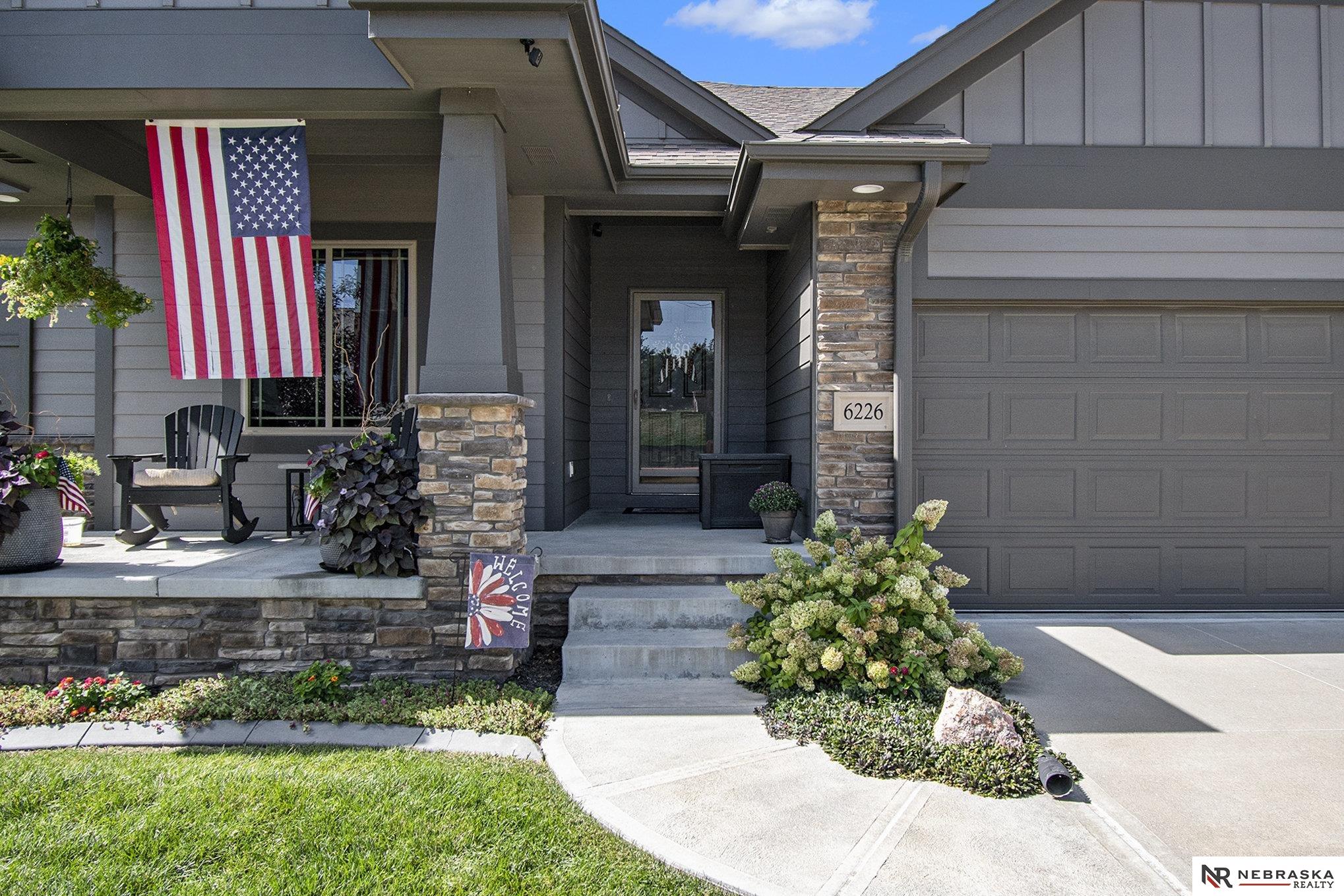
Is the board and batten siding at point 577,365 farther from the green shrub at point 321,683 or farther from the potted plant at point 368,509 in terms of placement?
the green shrub at point 321,683

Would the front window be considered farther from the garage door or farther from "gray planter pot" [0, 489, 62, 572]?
the garage door

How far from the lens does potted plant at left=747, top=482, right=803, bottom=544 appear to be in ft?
16.4

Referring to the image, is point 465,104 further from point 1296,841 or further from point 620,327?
point 1296,841

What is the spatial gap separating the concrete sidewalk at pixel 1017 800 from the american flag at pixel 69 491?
290 centimetres

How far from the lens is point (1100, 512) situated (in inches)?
203

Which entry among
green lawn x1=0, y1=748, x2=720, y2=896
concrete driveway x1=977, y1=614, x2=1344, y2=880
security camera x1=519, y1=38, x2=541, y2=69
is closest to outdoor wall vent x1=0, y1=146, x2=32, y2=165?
security camera x1=519, y1=38, x2=541, y2=69

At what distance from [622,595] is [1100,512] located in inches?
126

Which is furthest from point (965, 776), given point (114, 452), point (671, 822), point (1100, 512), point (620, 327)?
point (114, 452)

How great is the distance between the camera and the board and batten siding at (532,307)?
18.1ft

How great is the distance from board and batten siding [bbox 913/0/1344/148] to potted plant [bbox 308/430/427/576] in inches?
157

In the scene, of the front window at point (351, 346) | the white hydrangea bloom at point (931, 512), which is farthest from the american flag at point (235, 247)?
the white hydrangea bloom at point (931, 512)

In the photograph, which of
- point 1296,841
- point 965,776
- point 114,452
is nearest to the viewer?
point 1296,841

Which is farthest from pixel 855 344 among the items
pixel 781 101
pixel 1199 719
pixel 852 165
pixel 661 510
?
pixel 781 101

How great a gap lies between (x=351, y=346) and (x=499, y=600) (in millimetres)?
2988
